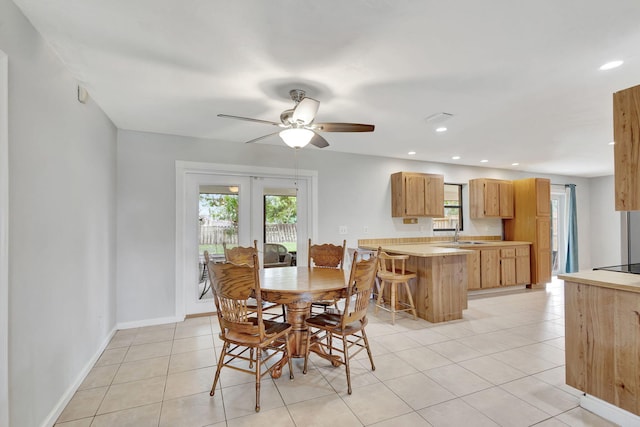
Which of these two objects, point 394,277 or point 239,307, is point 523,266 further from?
point 239,307

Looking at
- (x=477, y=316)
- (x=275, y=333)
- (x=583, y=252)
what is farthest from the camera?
(x=583, y=252)

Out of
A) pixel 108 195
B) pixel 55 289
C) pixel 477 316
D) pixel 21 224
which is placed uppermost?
pixel 108 195

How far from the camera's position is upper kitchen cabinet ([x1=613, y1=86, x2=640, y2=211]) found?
1.66 m

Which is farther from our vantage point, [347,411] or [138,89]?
[138,89]

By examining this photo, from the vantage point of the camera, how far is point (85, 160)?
247 cm

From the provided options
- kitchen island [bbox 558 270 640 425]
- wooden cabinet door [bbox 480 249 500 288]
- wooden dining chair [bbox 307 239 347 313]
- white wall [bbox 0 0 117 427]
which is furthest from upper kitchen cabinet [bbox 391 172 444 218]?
white wall [bbox 0 0 117 427]

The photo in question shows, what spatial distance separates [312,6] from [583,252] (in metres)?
8.79

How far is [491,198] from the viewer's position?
5711 millimetres

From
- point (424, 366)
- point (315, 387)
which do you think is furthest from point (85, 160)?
point (424, 366)

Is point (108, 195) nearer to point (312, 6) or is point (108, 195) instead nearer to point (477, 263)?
point (312, 6)

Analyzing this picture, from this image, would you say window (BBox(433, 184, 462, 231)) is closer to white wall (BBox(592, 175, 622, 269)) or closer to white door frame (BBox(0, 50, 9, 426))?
white wall (BBox(592, 175, 622, 269))

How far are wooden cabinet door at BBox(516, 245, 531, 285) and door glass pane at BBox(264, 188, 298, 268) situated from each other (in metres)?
4.09

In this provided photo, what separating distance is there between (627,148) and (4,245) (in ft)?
10.8

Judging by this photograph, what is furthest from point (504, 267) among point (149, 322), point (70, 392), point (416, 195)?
point (70, 392)
